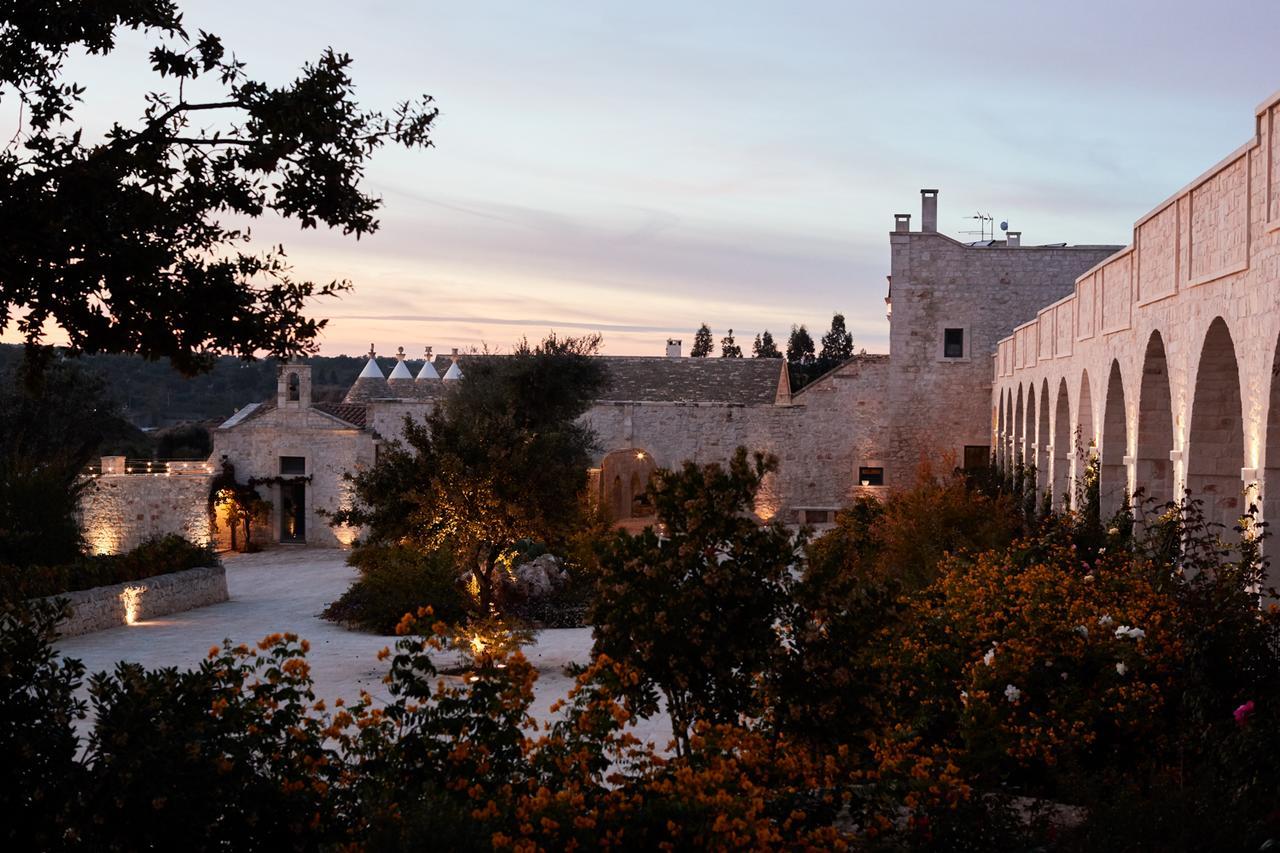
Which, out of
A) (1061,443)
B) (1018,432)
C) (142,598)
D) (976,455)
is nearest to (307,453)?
(142,598)

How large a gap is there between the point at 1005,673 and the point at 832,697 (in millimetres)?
2227

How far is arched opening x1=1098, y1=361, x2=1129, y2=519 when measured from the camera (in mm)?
15891

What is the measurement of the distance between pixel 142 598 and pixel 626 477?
60.1 ft

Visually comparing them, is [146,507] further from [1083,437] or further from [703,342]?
[703,342]

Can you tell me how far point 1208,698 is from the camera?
730 cm

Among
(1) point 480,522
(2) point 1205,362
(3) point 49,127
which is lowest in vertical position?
(1) point 480,522

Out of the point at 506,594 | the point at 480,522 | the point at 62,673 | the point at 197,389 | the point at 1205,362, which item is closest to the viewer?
the point at 62,673

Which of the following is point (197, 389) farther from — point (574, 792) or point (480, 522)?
point (574, 792)

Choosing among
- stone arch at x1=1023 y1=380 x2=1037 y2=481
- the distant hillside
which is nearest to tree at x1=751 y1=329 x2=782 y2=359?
the distant hillside

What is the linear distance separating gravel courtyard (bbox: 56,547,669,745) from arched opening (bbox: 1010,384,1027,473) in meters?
12.6

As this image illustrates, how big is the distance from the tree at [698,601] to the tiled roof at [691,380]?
90.9 feet

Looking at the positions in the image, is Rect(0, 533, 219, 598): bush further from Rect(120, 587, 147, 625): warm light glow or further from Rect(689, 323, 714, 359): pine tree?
Rect(689, 323, 714, 359): pine tree

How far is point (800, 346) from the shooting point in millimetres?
69250

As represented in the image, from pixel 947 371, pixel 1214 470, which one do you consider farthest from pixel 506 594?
pixel 947 371
